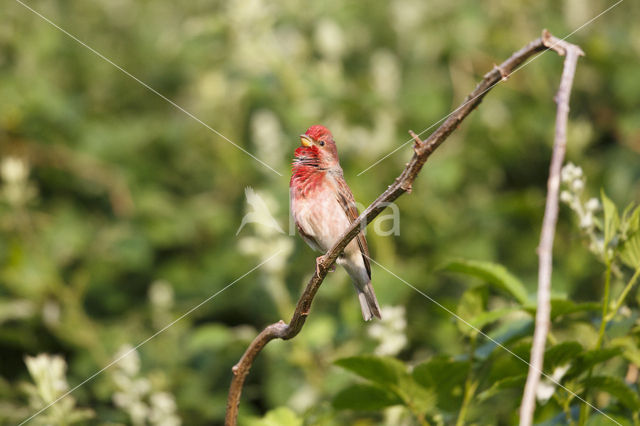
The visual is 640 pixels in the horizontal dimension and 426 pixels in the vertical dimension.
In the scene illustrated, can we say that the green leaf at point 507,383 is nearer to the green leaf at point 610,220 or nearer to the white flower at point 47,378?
the green leaf at point 610,220

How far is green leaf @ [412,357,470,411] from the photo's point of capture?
1995mm

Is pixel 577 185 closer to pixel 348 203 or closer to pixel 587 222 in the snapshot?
pixel 587 222

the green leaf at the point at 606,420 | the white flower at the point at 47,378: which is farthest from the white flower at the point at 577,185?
the white flower at the point at 47,378

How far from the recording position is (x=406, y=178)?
141cm

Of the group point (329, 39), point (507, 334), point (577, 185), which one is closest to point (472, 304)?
point (507, 334)

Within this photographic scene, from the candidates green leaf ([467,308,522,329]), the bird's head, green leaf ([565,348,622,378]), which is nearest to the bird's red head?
the bird's head

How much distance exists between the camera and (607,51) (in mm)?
5555

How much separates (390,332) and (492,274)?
121 centimetres

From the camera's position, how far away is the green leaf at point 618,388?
189 cm

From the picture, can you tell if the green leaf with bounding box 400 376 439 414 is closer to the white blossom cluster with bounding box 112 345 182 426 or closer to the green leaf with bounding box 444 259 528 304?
the green leaf with bounding box 444 259 528 304

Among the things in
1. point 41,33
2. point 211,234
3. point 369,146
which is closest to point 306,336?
point 369,146

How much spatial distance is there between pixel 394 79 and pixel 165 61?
2.72m

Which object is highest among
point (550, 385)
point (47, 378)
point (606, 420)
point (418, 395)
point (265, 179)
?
point (265, 179)

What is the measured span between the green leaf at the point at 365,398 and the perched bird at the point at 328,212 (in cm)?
77
